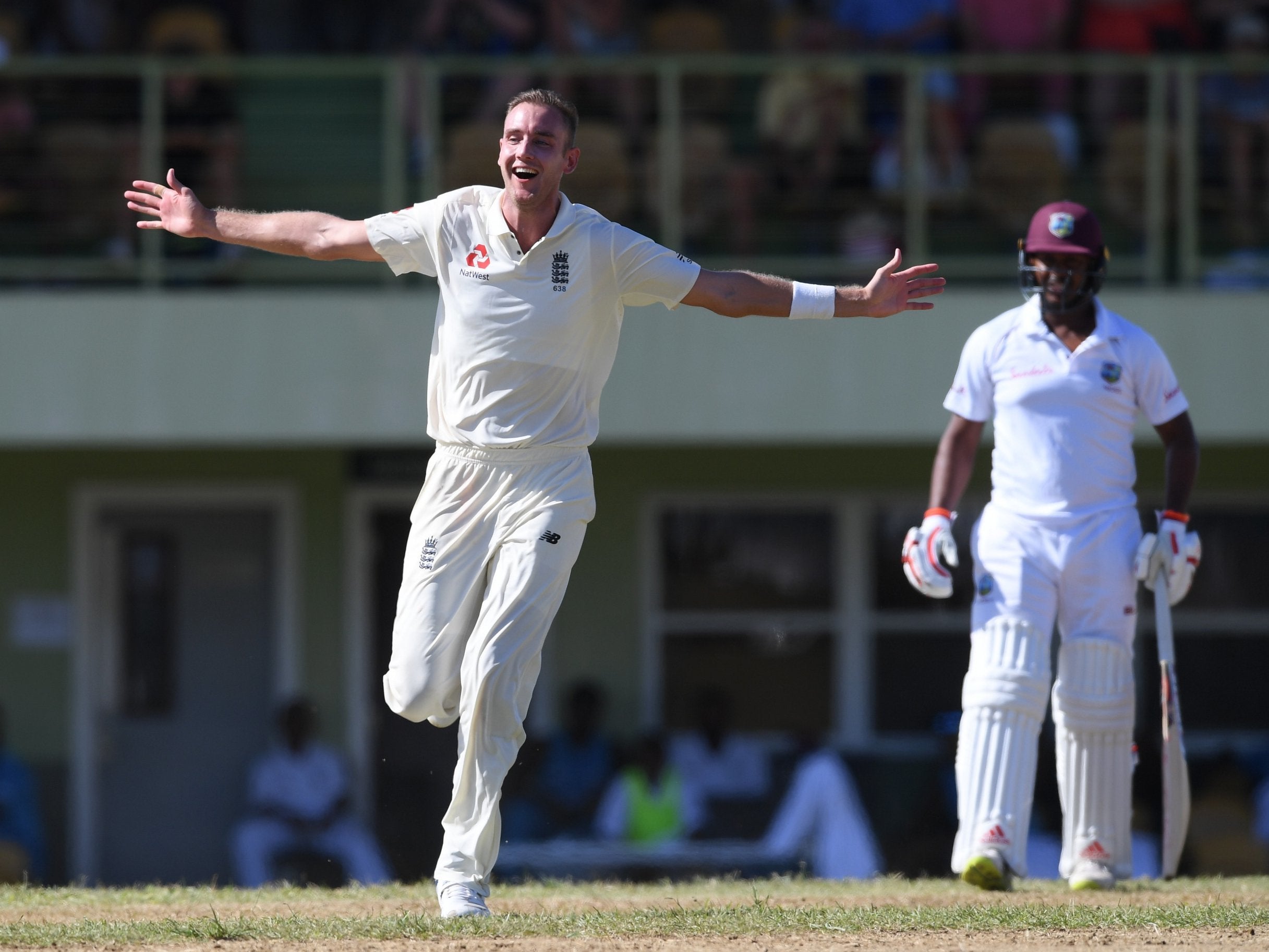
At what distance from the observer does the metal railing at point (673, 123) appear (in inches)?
438

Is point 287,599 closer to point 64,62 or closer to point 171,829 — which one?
point 171,829

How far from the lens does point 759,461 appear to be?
42.8ft

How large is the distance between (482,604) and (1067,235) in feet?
7.71

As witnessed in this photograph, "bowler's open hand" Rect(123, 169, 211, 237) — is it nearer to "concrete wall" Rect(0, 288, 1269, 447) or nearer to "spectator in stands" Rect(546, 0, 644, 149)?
"concrete wall" Rect(0, 288, 1269, 447)

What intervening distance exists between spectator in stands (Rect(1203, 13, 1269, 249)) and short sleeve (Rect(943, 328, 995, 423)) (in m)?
5.87

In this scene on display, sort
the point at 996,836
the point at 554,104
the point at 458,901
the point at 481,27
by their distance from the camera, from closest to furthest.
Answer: the point at 458,901, the point at 554,104, the point at 996,836, the point at 481,27

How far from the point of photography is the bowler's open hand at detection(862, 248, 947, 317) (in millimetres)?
5352

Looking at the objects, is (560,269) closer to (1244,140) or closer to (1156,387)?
(1156,387)

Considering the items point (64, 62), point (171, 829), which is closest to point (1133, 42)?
point (64, 62)

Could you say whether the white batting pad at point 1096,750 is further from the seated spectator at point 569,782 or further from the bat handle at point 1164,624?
the seated spectator at point 569,782

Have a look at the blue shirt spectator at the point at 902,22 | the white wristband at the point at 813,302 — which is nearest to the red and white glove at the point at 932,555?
the white wristband at the point at 813,302

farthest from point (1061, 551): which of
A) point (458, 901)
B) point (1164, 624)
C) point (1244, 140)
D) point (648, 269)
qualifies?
point (1244, 140)

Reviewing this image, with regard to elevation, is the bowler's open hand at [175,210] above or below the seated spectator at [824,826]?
above

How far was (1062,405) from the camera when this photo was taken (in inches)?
245
